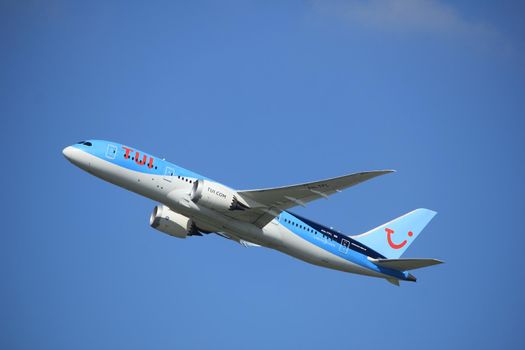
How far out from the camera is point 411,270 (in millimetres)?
44906

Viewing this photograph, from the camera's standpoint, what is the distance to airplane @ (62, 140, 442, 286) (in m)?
40.2

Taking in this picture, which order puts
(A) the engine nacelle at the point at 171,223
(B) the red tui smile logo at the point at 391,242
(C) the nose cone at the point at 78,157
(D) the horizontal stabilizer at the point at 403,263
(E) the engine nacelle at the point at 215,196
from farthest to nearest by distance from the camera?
(B) the red tui smile logo at the point at 391,242
(A) the engine nacelle at the point at 171,223
(D) the horizontal stabilizer at the point at 403,263
(C) the nose cone at the point at 78,157
(E) the engine nacelle at the point at 215,196

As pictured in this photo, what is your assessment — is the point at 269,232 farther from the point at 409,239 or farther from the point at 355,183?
the point at 409,239

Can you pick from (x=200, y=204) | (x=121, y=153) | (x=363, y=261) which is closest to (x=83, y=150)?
(x=121, y=153)

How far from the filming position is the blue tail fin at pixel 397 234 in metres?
47.7

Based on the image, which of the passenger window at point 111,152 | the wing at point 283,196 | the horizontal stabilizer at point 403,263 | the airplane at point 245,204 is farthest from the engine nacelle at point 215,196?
the horizontal stabilizer at point 403,263

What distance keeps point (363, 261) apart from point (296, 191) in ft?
25.8

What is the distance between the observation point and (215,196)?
132 ft

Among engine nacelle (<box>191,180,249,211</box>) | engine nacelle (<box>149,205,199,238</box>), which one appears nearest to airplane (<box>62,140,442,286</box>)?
engine nacelle (<box>191,180,249,211</box>)

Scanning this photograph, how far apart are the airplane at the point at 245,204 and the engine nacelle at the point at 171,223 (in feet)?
8.27

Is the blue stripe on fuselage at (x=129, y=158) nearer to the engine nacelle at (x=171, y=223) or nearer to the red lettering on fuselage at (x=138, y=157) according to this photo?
the red lettering on fuselage at (x=138, y=157)

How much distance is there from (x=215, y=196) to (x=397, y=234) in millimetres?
14683

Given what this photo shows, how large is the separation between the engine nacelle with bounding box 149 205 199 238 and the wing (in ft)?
20.9

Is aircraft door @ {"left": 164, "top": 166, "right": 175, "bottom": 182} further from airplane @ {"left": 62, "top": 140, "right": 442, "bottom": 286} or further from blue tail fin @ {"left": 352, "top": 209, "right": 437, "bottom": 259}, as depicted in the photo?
blue tail fin @ {"left": 352, "top": 209, "right": 437, "bottom": 259}
